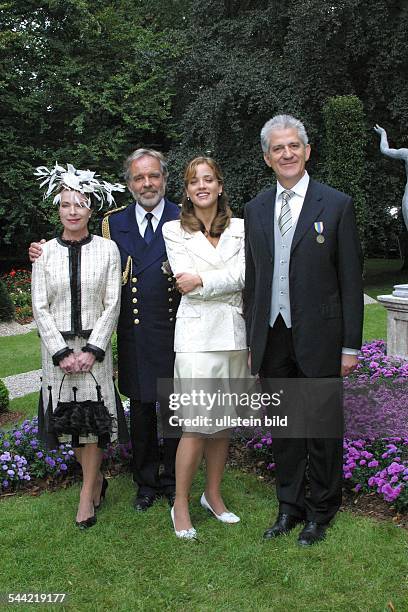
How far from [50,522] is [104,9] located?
15.8 meters

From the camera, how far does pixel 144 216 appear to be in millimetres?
3555

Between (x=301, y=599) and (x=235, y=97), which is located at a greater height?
(x=235, y=97)

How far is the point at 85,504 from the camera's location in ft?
11.4

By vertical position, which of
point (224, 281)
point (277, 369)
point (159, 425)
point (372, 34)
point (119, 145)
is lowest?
point (159, 425)

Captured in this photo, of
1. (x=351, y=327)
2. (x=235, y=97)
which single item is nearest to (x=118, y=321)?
(x=351, y=327)

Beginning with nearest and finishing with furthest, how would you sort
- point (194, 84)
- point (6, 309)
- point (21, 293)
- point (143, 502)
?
1. point (143, 502)
2. point (6, 309)
3. point (21, 293)
4. point (194, 84)

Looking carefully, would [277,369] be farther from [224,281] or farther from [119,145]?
[119,145]

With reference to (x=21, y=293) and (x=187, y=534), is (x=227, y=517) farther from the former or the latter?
(x=21, y=293)

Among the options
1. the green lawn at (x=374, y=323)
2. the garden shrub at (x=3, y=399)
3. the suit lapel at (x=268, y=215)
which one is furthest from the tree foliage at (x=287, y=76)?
the suit lapel at (x=268, y=215)

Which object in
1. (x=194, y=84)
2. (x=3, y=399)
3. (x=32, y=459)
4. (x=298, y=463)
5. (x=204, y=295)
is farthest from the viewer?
(x=194, y=84)

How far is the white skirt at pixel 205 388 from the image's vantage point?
3133 mm

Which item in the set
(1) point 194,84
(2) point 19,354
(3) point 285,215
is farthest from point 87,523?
(1) point 194,84

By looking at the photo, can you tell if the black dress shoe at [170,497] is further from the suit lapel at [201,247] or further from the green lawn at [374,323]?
the green lawn at [374,323]

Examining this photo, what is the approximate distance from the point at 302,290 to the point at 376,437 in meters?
1.57
